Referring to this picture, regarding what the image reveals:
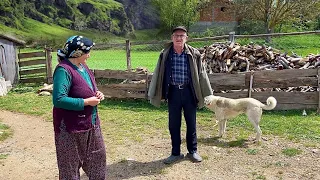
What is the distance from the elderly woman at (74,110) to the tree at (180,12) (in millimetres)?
44087

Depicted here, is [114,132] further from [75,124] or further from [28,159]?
[75,124]

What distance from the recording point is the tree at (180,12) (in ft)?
158

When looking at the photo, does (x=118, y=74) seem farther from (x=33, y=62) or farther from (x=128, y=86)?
(x=33, y=62)

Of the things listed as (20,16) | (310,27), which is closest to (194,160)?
(310,27)

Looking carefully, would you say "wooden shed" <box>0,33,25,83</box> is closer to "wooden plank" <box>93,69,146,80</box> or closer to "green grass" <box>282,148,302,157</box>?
"wooden plank" <box>93,69,146,80</box>

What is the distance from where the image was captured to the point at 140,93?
1025 cm

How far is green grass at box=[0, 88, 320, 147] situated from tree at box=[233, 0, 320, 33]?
2379 cm

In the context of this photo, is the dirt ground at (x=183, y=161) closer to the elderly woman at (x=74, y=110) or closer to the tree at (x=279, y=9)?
the elderly woman at (x=74, y=110)

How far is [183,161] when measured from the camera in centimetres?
558

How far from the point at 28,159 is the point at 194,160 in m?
2.72

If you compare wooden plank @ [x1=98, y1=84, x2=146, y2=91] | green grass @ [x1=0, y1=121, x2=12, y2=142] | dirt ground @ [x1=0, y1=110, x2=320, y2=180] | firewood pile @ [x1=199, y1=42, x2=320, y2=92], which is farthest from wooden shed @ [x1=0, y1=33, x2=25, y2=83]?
firewood pile @ [x1=199, y1=42, x2=320, y2=92]

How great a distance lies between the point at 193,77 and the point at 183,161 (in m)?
1.31

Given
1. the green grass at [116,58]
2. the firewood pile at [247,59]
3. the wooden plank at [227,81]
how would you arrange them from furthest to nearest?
the green grass at [116,58], the firewood pile at [247,59], the wooden plank at [227,81]

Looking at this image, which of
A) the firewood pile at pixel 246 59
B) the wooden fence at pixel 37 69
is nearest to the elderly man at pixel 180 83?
the firewood pile at pixel 246 59
